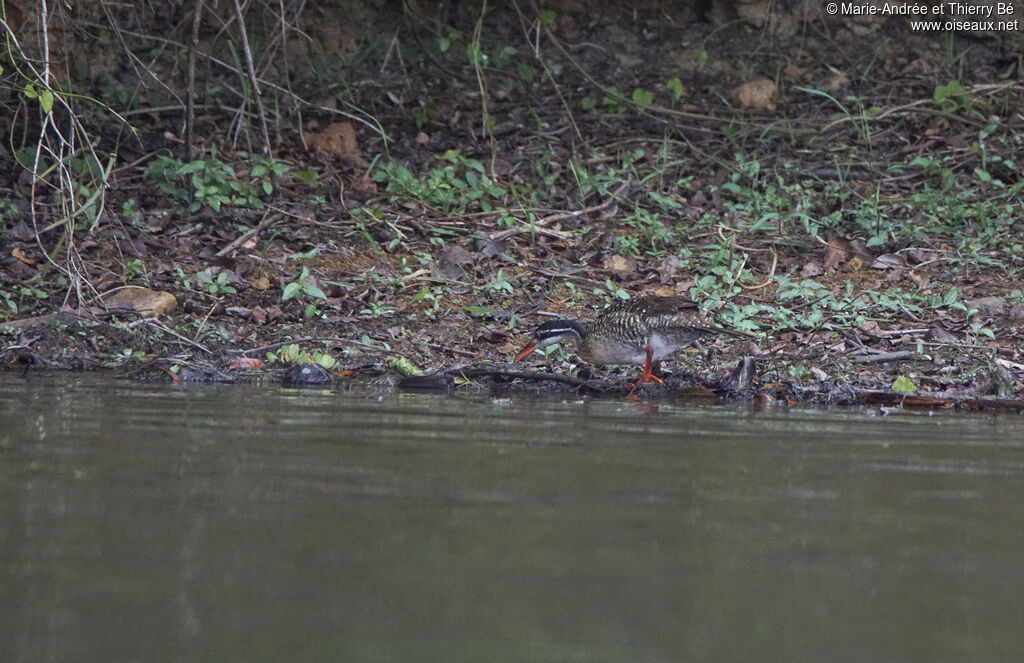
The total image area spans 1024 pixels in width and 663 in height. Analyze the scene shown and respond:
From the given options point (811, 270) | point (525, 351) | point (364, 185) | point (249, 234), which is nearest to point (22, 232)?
point (249, 234)

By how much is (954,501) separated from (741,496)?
2.01ft

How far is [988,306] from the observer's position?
8.37m

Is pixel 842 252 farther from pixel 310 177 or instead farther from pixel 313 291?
pixel 310 177

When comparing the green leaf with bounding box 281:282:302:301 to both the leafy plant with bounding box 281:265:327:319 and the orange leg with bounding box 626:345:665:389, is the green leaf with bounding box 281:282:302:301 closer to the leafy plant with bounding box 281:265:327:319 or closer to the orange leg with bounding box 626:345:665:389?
the leafy plant with bounding box 281:265:327:319

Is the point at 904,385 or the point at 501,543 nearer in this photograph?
the point at 501,543

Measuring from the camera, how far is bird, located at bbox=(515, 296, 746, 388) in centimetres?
744

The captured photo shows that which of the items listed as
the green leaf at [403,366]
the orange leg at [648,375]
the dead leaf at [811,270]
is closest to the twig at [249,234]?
the green leaf at [403,366]

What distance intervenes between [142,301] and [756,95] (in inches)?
246

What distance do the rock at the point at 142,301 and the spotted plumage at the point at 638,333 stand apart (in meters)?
2.38

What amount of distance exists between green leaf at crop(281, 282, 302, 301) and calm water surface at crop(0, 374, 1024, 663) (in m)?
3.16

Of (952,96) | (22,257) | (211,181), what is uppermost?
(952,96)

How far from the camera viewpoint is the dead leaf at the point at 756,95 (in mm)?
12086

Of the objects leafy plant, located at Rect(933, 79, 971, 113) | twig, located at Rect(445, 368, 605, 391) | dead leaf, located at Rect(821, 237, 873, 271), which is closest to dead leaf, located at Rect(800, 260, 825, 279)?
dead leaf, located at Rect(821, 237, 873, 271)

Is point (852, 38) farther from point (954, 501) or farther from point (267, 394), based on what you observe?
point (954, 501)
